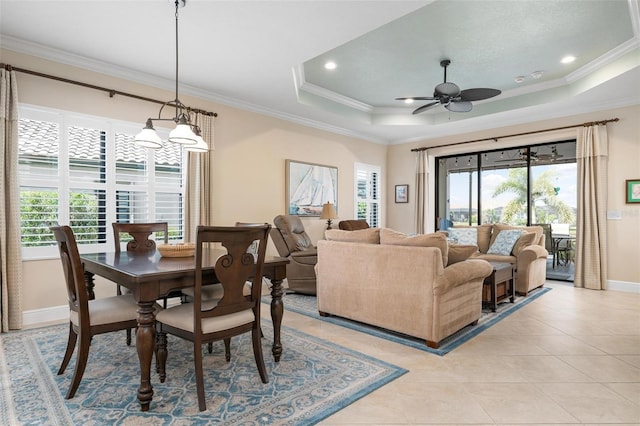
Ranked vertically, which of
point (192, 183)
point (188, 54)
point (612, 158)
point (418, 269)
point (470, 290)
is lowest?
point (470, 290)

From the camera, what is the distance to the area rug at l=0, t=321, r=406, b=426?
1896 millimetres

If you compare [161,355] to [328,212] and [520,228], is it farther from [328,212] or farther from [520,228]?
[520,228]

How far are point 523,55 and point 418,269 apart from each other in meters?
3.28

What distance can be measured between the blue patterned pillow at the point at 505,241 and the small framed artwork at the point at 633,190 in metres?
1.56

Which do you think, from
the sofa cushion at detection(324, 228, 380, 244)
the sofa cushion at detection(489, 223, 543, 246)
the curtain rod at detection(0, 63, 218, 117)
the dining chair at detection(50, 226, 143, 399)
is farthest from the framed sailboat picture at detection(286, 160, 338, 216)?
the dining chair at detection(50, 226, 143, 399)

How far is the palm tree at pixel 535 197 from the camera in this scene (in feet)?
19.6

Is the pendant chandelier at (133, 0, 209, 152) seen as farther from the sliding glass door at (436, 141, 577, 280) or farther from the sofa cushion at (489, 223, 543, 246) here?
the sliding glass door at (436, 141, 577, 280)

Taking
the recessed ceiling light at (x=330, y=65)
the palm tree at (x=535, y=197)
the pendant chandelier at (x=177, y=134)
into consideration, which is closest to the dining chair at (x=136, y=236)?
the pendant chandelier at (x=177, y=134)

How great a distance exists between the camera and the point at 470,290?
3287 mm

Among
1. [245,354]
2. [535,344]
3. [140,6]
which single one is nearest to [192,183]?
[140,6]

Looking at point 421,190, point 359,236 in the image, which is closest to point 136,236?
point 359,236

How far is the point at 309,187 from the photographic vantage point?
617 cm

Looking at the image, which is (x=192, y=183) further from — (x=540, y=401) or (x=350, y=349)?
(x=540, y=401)

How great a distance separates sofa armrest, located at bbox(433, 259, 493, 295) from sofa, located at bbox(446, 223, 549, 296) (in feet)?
4.08
